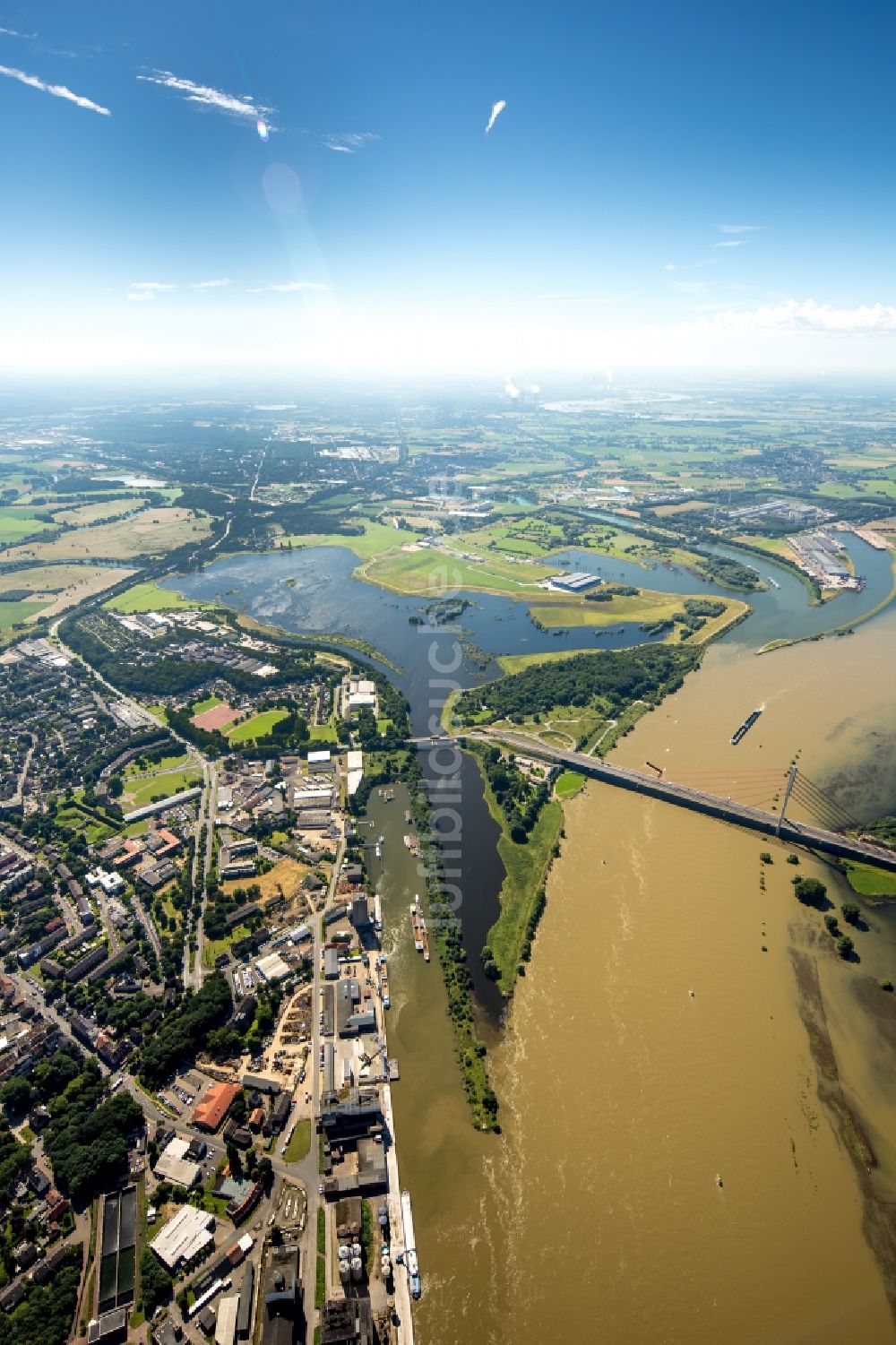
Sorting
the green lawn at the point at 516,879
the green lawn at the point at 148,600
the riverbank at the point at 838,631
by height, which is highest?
the riverbank at the point at 838,631

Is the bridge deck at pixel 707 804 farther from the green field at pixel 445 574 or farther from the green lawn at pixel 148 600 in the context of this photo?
the green lawn at pixel 148 600

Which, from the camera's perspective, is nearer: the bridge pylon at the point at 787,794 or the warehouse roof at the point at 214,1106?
the warehouse roof at the point at 214,1106

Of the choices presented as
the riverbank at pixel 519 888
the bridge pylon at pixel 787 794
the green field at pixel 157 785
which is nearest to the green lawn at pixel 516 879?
the riverbank at pixel 519 888

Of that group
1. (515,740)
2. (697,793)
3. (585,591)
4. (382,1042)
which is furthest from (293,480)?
(382,1042)

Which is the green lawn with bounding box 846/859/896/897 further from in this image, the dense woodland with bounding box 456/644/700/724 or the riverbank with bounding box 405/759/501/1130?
the riverbank with bounding box 405/759/501/1130

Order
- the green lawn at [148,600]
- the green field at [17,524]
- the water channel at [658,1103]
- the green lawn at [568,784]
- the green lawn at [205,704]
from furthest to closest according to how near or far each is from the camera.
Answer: the green field at [17,524], the green lawn at [148,600], the green lawn at [205,704], the green lawn at [568,784], the water channel at [658,1103]

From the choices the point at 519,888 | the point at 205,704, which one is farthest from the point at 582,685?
the point at 205,704

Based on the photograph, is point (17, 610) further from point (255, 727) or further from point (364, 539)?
point (364, 539)
